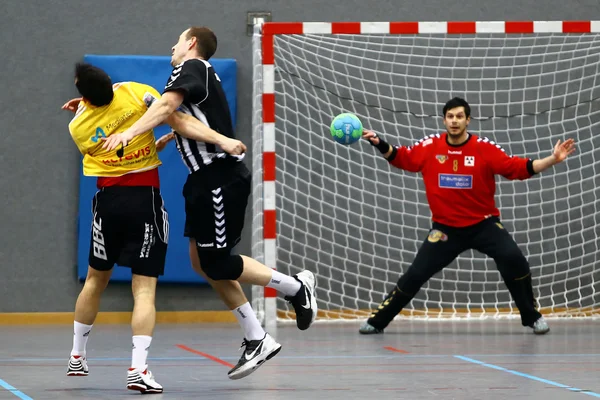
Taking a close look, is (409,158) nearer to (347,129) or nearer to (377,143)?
(377,143)

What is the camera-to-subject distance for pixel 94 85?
16.8 ft

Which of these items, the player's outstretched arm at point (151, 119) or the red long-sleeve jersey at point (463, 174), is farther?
the red long-sleeve jersey at point (463, 174)

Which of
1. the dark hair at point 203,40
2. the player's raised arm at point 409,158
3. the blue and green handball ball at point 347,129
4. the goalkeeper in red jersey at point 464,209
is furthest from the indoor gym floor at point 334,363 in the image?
the dark hair at point 203,40

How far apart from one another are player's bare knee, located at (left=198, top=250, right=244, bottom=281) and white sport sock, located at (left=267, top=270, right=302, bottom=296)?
0.24 metres

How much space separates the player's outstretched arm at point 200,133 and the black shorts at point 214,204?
161mm

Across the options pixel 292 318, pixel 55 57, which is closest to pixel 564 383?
pixel 292 318

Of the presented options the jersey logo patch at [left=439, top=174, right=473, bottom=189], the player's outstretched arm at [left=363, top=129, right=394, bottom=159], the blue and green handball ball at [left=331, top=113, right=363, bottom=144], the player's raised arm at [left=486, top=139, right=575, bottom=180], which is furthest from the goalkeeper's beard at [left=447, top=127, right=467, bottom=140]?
the blue and green handball ball at [left=331, top=113, right=363, bottom=144]

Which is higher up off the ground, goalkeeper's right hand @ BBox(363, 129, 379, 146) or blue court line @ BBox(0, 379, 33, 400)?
goalkeeper's right hand @ BBox(363, 129, 379, 146)

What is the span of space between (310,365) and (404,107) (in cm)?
424

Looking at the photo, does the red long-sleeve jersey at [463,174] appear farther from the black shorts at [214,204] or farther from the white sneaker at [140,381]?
the white sneaker at [140,381]

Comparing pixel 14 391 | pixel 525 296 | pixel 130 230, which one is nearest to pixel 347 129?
pixel 525 296

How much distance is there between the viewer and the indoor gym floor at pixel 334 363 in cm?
498

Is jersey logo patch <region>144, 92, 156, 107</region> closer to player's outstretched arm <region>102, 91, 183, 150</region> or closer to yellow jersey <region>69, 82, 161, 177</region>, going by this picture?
yellow jersey <region>69, 82, 161, 177</region>

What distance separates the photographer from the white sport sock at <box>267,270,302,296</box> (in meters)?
5.50
